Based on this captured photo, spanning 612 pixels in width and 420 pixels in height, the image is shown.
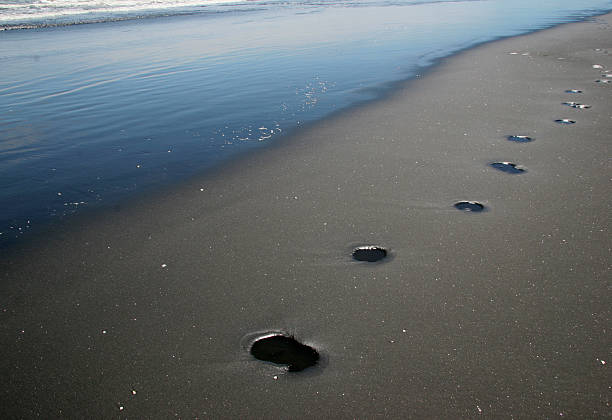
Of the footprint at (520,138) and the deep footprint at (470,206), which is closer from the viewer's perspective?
the deep footprint at (470,206)

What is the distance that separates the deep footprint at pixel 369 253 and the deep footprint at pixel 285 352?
3.00ft

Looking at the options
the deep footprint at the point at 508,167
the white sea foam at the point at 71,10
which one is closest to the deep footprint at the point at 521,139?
the deep footprint at the point at 508,167

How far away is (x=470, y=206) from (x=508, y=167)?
3.34 ft

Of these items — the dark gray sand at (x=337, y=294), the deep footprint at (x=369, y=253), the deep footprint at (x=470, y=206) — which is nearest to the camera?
the dark gray sand at (x=337, y=294)

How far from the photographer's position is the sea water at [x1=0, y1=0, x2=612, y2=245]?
15.0ft

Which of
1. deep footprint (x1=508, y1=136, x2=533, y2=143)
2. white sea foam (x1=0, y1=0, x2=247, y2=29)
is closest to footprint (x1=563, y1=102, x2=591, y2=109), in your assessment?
deep footprint (x1=508, y1=136, x2=533, y2=143)

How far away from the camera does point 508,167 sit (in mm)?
4297

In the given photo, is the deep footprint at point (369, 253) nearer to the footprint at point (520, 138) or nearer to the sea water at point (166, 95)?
the sea water at point (166, 95)

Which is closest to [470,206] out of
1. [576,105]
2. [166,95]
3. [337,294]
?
[337,294]

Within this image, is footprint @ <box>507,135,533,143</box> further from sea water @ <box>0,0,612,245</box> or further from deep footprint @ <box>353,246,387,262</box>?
deep footprint @ <box>353,246,387,262</box>

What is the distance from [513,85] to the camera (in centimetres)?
741

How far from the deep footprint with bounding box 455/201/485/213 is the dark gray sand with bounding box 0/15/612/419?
0.23 feet

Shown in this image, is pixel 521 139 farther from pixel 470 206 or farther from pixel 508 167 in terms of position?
pixel 470 206

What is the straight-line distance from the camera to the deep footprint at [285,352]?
2.22 metres
